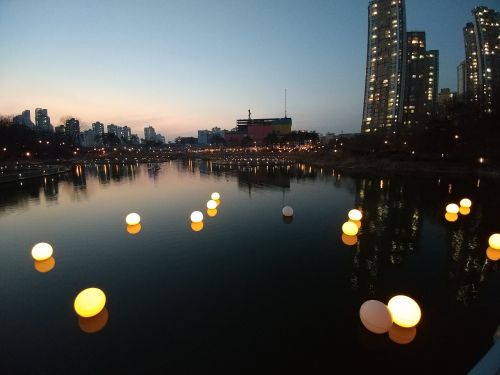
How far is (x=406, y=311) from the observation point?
6465mm

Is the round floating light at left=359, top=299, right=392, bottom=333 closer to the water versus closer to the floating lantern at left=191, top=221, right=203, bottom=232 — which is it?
the water

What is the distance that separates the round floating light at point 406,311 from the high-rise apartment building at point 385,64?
117 m

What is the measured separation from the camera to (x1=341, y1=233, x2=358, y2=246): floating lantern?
41.5 ft

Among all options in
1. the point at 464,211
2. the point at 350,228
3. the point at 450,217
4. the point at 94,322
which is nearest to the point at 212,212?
the point at 350,228

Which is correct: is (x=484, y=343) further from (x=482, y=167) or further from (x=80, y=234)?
(x=482, y=167)

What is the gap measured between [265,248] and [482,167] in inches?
1500

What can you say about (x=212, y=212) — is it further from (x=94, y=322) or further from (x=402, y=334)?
(x=402, y=334)

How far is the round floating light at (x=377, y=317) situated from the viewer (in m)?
6.31

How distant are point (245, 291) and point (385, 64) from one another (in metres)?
135

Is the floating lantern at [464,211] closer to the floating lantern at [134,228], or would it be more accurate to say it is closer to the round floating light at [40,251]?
the floating lantern at [134,228]

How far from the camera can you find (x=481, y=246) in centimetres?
1208

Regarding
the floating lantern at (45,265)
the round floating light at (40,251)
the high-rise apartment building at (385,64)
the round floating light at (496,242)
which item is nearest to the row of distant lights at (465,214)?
the round floating light at (496,242)

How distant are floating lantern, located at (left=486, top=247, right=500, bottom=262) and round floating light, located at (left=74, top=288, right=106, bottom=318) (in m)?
14.6

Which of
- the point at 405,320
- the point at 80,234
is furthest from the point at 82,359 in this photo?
the point at 80,234
